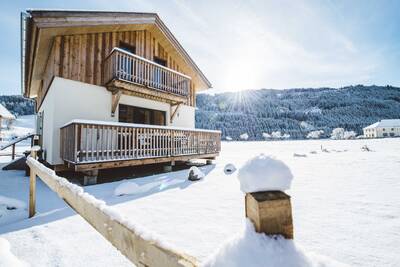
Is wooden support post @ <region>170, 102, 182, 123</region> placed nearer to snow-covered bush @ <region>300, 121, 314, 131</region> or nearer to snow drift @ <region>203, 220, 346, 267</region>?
snow drift @ <region>203, 220, 346, 267</region>

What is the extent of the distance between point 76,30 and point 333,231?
32.6 ft

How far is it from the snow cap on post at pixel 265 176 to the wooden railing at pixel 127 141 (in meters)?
5.75

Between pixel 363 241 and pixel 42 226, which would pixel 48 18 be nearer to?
pixel 42 226

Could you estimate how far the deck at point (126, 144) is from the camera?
591 centimetres

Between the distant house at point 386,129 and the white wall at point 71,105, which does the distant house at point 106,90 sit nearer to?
the white wall at point 71,105

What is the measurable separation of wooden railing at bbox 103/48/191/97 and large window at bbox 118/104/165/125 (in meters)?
1.46

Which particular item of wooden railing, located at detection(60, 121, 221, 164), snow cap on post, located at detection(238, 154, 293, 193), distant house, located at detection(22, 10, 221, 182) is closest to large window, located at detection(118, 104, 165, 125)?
distant house, located at detection(22, 10, 221, 182)

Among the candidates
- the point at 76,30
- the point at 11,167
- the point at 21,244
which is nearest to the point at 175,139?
the point at 76,30

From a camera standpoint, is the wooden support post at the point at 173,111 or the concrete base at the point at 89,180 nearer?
the concrete base at the point at 89,180

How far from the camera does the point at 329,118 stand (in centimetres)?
8000

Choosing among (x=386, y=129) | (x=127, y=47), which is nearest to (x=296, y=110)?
(x=386, y=129)

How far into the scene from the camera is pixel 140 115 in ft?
34.7

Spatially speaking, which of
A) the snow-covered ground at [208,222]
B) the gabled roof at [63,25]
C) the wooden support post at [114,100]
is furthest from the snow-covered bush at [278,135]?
the snow-covered ground at [208,222]

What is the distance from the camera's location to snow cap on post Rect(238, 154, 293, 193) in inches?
31.7
